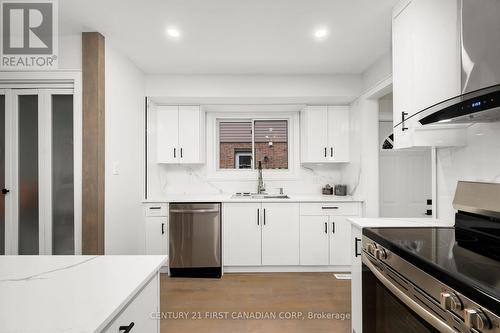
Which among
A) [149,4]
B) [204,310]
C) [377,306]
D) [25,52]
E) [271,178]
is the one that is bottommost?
[204,310]

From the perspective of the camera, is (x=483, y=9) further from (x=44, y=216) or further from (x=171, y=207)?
(x=44, y=216)

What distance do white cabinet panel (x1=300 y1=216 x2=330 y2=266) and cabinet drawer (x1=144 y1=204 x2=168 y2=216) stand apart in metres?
1.75

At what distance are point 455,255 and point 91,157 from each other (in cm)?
260

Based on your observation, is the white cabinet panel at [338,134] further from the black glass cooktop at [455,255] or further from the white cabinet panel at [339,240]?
the black glass cooktop at [455,255]

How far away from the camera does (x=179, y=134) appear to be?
3574 millimetres

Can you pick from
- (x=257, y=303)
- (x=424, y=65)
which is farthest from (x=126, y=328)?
(x=424, y=65)

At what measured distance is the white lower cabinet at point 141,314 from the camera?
85 centimetres

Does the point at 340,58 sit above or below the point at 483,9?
above

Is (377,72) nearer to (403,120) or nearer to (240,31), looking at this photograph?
(403,120)

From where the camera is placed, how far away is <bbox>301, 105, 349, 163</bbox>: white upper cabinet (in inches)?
141

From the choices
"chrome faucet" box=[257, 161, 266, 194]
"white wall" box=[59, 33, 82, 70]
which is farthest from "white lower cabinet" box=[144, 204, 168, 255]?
"white wall" box=[59, 33, 82, 70]

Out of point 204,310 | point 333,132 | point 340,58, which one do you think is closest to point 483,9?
point 340,58

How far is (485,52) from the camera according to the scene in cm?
110

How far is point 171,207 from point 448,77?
9.48ft
